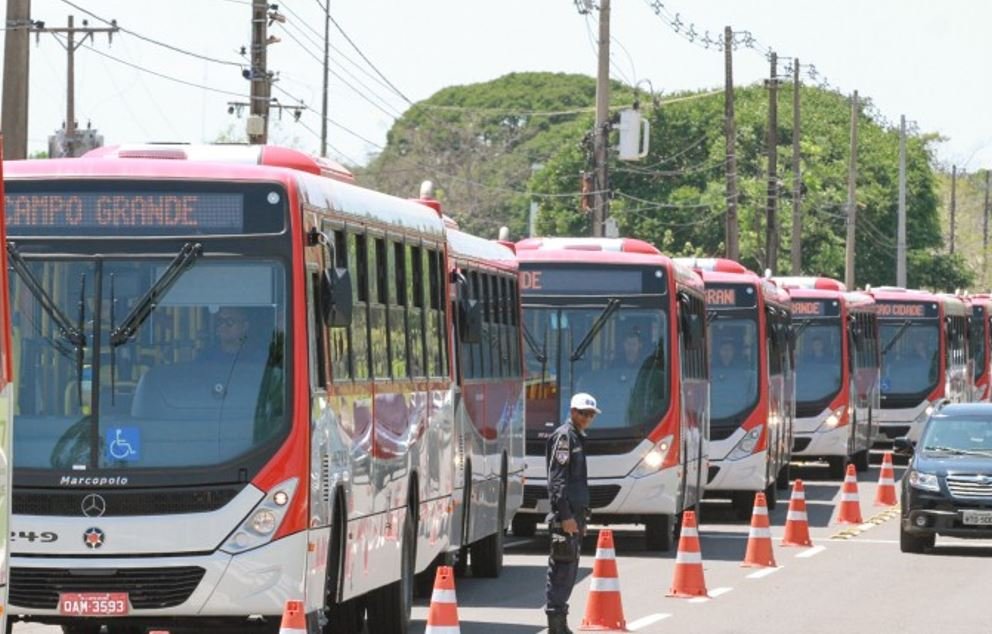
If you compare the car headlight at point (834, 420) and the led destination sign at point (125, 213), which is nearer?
the led destination sign at point (125, 213)

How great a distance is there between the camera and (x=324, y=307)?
49.6 ft

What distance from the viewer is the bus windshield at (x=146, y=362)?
1445 centimetres

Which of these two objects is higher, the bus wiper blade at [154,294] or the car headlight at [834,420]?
the bus wiper blade at [154,294]

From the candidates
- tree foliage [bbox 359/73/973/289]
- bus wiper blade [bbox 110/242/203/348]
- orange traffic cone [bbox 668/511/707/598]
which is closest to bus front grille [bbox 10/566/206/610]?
bus wiper blade [bbox 110/242/203/348]

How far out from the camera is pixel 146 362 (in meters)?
14.5

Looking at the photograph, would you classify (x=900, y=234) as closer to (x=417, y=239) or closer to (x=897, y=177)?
(x=897, y=177)

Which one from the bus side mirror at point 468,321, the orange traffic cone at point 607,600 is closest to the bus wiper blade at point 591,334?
the bus side mirror at point 468,321


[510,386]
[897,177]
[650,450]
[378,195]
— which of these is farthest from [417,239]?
[897,177]

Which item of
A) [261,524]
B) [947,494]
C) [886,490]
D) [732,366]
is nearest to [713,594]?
[947,494]

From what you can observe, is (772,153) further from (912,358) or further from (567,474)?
(567,474)

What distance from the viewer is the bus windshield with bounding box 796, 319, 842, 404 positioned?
43.1 meters

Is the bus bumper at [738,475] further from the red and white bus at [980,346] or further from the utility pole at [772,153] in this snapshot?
the utility pole at [772,153]

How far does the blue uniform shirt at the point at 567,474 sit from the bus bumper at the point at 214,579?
328cm

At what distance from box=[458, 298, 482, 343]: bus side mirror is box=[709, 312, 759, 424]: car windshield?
1215 centimetres
